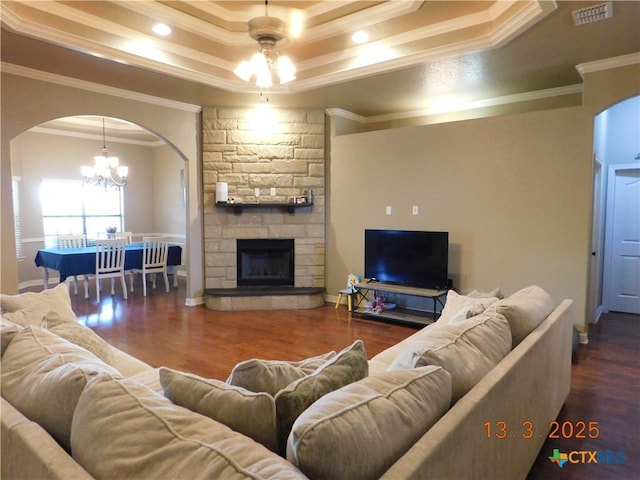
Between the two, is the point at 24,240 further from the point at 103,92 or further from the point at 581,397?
the point at 581,397

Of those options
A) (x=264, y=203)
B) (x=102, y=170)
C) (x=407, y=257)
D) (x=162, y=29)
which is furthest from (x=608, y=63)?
(x=102, y=170)

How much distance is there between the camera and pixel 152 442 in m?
0.92

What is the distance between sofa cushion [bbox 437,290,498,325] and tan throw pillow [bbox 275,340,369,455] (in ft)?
3.53

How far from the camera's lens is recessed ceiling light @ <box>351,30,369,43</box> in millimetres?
3977

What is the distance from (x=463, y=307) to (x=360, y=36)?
2.93 m

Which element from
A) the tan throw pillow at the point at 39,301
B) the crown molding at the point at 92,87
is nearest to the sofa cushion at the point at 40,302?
the tan throw pillow at the point at 39,301

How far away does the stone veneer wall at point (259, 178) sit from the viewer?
224 inches

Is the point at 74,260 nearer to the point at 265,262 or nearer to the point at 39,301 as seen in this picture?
the point at 265,262

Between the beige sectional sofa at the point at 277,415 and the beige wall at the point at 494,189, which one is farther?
the beige wall at the point at 494,189

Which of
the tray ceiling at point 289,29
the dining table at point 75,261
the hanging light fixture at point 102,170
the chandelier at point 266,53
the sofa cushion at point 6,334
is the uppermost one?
the tray ceiling at point 289,29

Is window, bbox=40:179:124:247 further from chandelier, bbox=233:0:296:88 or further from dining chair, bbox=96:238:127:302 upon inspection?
chandelier, bbox=233:0:296:88

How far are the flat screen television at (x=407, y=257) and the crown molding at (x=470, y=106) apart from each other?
76.8 inches

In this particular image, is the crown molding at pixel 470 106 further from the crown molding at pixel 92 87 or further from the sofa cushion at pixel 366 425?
the sofa cushion at pixel 366 425

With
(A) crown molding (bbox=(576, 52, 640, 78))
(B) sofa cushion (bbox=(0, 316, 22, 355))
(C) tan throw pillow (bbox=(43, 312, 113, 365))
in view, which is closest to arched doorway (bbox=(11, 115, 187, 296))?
(C) tan throw pillow (bbox=(43, 312, 113, 365))
